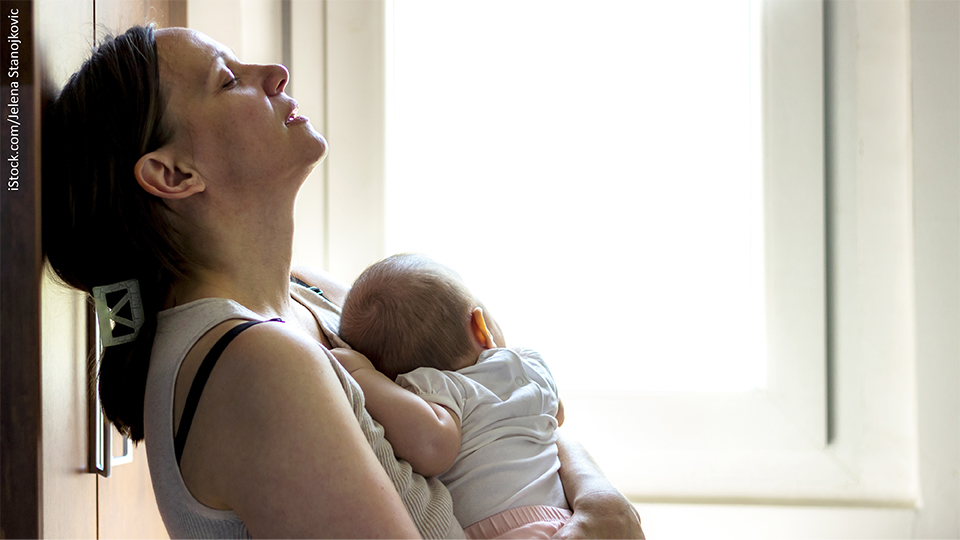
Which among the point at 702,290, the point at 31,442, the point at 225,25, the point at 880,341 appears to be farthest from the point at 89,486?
the point at 880,341

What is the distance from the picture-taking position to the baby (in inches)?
33.6

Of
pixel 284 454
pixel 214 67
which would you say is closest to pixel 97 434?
pixel 284 454

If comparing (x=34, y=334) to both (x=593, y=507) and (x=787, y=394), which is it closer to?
(x=593, y=507)

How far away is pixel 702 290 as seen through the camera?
5.29ft

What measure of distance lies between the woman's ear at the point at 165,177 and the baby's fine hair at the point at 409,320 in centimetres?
30

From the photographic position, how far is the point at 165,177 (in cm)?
87

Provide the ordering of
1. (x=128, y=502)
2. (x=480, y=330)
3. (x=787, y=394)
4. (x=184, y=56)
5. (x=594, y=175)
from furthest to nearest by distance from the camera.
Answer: (x=594, y=175) < (x=787, y=394) < (x=128, y=502) < (x=480, y=330) < (x=184, y=56)

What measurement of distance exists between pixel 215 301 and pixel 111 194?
0.21 meters

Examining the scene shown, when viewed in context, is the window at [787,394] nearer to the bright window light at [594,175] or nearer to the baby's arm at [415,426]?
the bright window light at [594,175]

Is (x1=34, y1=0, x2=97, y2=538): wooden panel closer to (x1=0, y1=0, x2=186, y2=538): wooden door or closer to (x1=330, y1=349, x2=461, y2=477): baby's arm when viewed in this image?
(x1=0, y1=0, x2=186, y2=538): wooden door

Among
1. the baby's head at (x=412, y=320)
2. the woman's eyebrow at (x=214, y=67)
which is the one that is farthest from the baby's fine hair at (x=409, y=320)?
the woman's eyebrow at (x=214, y=67)

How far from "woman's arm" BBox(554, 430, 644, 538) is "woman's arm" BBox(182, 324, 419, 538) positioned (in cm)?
28

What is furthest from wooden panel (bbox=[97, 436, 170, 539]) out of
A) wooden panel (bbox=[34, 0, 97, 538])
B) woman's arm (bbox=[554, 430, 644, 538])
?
woman's arm (bbox=[554, 430, 644, 538])

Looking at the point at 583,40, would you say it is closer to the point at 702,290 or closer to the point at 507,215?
the point at 507,215
